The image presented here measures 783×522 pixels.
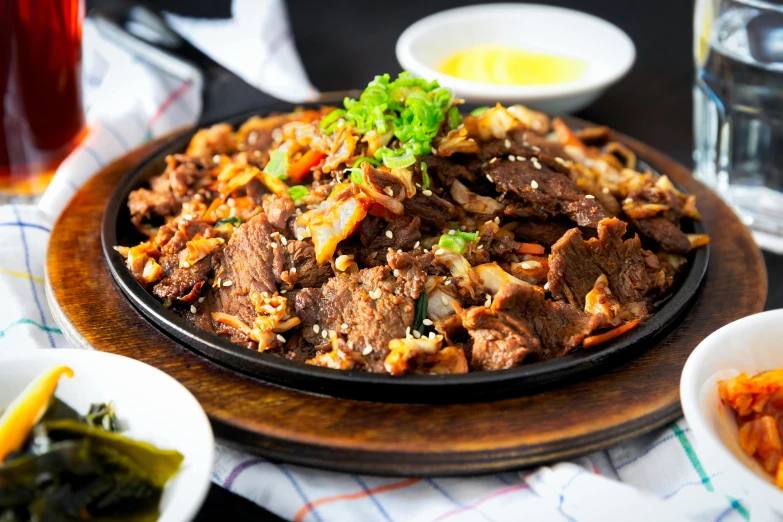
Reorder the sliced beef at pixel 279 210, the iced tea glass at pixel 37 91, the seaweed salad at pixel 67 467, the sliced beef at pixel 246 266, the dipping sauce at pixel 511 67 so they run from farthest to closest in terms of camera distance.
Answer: the dipping sauce at pixel 511 67, the iced tea glass at pixel 37 91, the sliced beef at pixel 279 210, the sliced beef at pixel 246 266, the seaweed salad at pixel 67 467

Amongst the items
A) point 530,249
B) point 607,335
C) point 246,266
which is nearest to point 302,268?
point 246,266

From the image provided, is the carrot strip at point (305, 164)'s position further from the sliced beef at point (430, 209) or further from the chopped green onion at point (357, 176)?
the sliced beef at point (430, 209)

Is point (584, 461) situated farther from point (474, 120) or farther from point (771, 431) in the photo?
point (474, 120)

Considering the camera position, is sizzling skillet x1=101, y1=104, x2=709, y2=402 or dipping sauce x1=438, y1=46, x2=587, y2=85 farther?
dipping sauce x1=438, y1=46, x2=587, y2=85

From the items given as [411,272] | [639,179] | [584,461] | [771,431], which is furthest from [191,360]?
[639,179]

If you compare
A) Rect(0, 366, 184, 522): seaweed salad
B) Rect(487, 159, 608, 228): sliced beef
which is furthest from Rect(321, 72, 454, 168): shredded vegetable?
Rect(0, 366, 184, 522): seaweed salad

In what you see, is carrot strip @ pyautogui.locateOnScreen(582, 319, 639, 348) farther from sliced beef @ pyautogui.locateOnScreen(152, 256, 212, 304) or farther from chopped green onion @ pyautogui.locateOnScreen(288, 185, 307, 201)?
sliced beef @ pyautogui.locateOnScreen(152, 256, 212, 304)

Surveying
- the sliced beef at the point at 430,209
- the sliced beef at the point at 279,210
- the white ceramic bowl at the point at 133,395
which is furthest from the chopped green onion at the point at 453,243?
the white ceramic bowl at the point at 133,395
